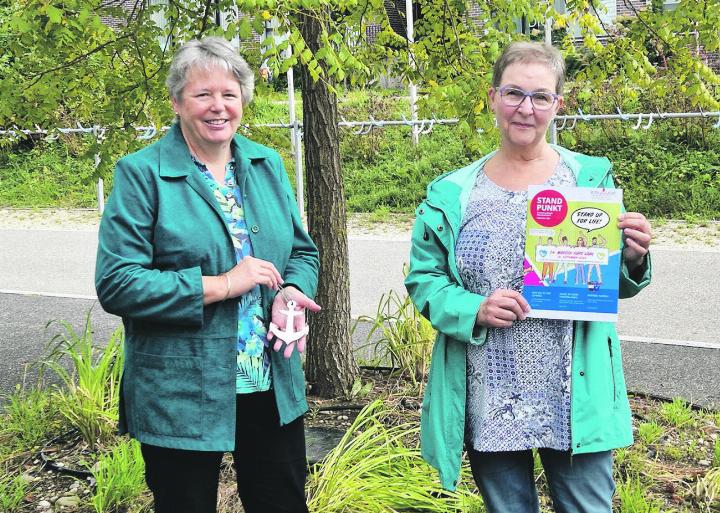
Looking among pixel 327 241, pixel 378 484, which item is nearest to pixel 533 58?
pixel 378 484

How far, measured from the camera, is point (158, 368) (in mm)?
2590

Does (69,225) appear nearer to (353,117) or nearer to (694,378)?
(353,117)

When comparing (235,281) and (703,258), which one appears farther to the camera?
(703,258)

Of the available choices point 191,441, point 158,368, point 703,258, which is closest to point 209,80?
point 158,368

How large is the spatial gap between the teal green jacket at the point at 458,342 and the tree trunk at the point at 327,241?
233 cm

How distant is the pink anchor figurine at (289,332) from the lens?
8.63 ft

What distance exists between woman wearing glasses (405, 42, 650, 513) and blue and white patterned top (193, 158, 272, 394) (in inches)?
→ 19.6

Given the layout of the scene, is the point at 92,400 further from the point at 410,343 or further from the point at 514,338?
the point at 514,338

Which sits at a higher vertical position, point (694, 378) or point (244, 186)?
point (244, 186)

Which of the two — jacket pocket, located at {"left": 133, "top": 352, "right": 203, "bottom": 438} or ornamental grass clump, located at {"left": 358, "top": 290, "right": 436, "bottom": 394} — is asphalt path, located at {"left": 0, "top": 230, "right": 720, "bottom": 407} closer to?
ornamental grass clump, located at {"left": 358, "top": 290, "right": 436, "bottom": 394}

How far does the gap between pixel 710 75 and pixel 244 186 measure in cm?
348

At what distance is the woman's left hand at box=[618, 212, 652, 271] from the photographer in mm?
2420

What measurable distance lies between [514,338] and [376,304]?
5.47 meters

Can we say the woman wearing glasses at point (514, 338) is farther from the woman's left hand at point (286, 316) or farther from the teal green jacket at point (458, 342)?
the woman's left hand at point (286, 316)
